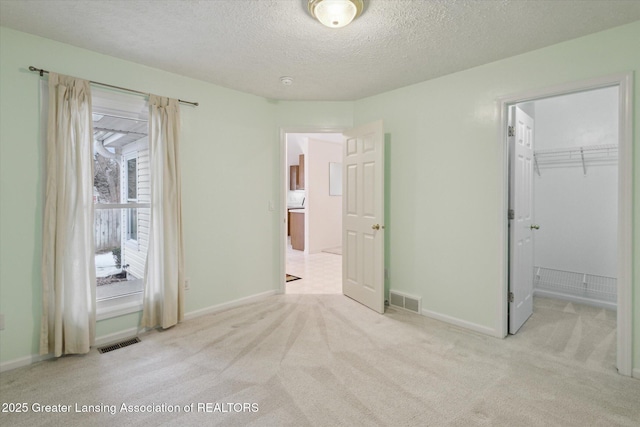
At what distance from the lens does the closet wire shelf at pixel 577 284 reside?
360 cm

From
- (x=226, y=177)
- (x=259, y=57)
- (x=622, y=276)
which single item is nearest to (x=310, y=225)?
(x=226, y=177)

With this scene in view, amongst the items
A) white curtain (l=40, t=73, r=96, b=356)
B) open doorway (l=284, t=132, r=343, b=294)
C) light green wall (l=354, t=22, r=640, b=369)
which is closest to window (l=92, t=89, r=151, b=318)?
white curtain (l=40, t=73, r=96, b=356)

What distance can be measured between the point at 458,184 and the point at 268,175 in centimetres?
216

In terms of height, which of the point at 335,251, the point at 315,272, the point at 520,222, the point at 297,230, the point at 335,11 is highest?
the point at 335,11

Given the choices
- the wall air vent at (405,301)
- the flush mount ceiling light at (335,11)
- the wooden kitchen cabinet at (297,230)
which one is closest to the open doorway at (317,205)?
the wooden kitchen cabinet at (297,230)

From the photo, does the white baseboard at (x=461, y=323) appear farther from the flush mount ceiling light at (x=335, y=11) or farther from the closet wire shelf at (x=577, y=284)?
the flush mount ceiling light at (x=335, y=11)

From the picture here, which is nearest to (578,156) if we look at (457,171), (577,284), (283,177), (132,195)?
(577,284)

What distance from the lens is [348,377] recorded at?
221 cm

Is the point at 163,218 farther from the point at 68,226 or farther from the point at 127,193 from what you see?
the point at 68,226

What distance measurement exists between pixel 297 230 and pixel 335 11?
5.59 metres

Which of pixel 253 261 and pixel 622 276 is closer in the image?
pixel 622 276

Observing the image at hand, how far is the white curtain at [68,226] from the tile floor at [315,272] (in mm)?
2235

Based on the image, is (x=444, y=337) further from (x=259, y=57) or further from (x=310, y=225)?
(x=310, y=225)

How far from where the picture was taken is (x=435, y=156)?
3.27 m
